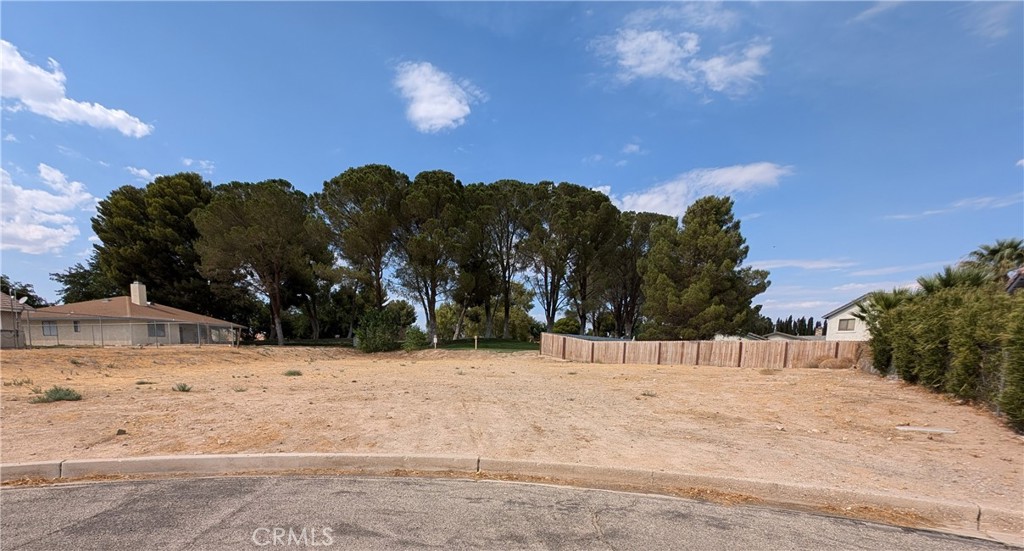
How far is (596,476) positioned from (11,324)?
106ft

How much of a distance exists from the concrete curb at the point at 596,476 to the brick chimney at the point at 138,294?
32.4 m

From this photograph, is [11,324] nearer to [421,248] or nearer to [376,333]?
[376,333]

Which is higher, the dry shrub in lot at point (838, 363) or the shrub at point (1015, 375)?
the shrub at point (1015, 375)

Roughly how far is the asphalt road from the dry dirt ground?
0.73m

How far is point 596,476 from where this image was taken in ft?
14.8

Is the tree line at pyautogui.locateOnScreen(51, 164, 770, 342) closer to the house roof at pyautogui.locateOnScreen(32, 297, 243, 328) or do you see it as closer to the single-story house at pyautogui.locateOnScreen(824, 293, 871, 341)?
the house roof at pyautogui.locateOnScreen(32, 297, 243, 328)

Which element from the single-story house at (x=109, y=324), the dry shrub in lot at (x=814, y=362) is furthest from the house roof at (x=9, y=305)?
the dry shrub in lot at (x=814, y=362)

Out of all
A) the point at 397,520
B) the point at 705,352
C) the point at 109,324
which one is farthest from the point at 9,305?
the point at 705,352

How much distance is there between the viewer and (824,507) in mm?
3939

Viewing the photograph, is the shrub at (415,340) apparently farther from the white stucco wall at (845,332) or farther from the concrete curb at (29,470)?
the white stucco wall at (845,332)

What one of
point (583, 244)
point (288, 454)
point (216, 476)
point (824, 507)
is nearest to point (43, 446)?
point (216, 476)

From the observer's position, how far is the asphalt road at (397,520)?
3.16 meters

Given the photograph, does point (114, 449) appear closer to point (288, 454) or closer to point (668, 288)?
point (288, 454)

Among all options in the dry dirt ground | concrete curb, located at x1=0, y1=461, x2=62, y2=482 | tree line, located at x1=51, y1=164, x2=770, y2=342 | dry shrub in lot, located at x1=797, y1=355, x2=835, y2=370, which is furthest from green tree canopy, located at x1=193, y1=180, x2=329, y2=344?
dry shrub in lot, located at x1=797, y1=355, x2=835, y2=370
